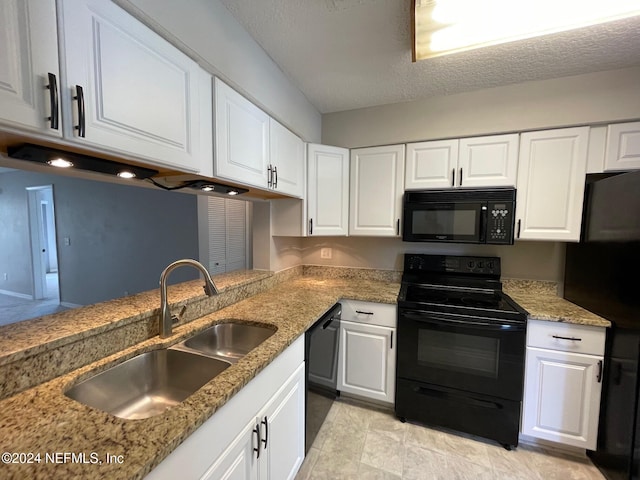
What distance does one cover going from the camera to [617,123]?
174 centimetres

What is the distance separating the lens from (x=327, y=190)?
2.32 m

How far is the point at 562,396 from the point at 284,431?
67.4 inches

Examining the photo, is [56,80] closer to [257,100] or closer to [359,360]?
[257,100]

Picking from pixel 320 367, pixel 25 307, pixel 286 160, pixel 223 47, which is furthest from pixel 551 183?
pixel 25 307

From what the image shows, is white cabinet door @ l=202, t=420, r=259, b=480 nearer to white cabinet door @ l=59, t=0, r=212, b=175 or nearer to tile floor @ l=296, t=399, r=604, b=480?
tile floor @ l=296, t=399, r=604, b=480

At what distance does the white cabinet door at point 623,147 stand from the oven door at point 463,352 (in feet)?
4.05

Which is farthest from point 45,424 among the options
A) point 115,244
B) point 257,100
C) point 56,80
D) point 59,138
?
point 115,244

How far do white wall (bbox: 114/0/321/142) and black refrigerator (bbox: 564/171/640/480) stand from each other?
2.06 metres

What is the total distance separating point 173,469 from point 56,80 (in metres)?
1.05

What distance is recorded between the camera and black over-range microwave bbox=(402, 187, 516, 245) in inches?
75.8

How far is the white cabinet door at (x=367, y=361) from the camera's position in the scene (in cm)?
198

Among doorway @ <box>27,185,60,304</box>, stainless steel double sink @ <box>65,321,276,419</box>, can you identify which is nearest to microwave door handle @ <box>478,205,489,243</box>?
stainless steel double sink @ <box>65,321,276,419</box>

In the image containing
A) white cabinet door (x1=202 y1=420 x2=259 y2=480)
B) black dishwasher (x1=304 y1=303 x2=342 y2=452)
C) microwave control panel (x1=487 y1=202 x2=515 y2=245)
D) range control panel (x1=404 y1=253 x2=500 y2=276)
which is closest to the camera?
white cabinet door (x1=202 y1=420 x2=259 y2=480)

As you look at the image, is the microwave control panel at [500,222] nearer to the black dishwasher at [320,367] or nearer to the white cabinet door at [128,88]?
the black dishwasher at [320,367]
